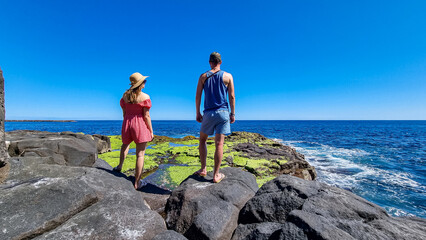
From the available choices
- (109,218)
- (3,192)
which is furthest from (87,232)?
(3,192)

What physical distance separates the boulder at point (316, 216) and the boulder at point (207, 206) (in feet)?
0.97

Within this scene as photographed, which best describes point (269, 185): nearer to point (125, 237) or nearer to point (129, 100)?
point (125, 237)

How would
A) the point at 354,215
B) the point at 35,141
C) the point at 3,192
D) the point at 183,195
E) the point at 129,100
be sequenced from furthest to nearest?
the point at 35,141, the point at 129,100, the point at 183,195, the point at 354,215, the point at 3,192

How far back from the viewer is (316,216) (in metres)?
2.97

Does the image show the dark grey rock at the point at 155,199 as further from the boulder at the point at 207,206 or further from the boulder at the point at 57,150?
the boulder at the point at 57,150

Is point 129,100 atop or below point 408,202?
atop

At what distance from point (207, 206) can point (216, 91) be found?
2.69 m

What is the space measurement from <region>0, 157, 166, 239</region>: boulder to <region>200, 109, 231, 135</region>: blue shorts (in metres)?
2.32

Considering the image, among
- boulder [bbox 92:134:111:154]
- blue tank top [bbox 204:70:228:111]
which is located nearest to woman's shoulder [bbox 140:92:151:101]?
blue tank top [bbox 204:70:228:111]

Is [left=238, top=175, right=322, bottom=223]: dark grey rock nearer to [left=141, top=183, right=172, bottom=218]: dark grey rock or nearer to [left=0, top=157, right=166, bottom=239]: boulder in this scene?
[left=0, top=157, right=166, bottom=239]: boulder

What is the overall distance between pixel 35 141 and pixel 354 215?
10.2 m

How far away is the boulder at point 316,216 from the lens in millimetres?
2736

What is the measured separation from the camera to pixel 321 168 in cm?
1591

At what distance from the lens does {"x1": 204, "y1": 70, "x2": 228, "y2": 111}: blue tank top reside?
4863 millimetres
